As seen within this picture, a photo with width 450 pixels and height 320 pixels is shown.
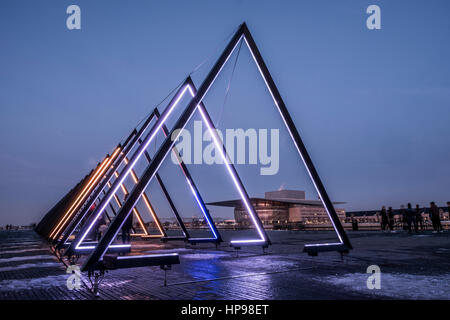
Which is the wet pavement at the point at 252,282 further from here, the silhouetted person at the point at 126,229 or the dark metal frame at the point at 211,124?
the silhouetted person at the point at 126,229

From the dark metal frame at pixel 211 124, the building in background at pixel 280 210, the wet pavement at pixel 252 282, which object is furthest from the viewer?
the building in background at pixel 280 210

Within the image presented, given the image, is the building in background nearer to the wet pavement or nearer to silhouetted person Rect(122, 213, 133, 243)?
silhouetted person Rect(122, 213, 133, 243)

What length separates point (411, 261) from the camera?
28.1 ft

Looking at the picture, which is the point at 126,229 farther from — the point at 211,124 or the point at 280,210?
the point at 280,210

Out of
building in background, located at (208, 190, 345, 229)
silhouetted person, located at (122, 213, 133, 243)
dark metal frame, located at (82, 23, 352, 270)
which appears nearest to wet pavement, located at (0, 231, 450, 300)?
dark metal frame, located at (82, 23, 352, 270)

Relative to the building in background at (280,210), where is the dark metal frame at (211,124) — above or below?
above

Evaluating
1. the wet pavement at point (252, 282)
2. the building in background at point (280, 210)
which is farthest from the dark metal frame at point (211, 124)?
the building in background at point (280, 210)

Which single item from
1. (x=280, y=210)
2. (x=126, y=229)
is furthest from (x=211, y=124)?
(x=280, y=210)

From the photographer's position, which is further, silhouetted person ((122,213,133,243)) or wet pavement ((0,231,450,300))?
silhouetted person ((122,213,133,243))

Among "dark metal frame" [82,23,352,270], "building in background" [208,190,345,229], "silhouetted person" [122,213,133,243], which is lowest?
"building in background" [208,190,345,229]

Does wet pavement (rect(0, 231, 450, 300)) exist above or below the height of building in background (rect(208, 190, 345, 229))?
above

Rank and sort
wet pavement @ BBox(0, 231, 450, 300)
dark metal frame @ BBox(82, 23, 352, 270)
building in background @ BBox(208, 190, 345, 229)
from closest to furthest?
wet pavement @ BBox(0, 231, 450, 300) < dark metal frame @ BBox(82, 23, 352, 270) < building in background @ BBox(208, 190, 345, 229)
